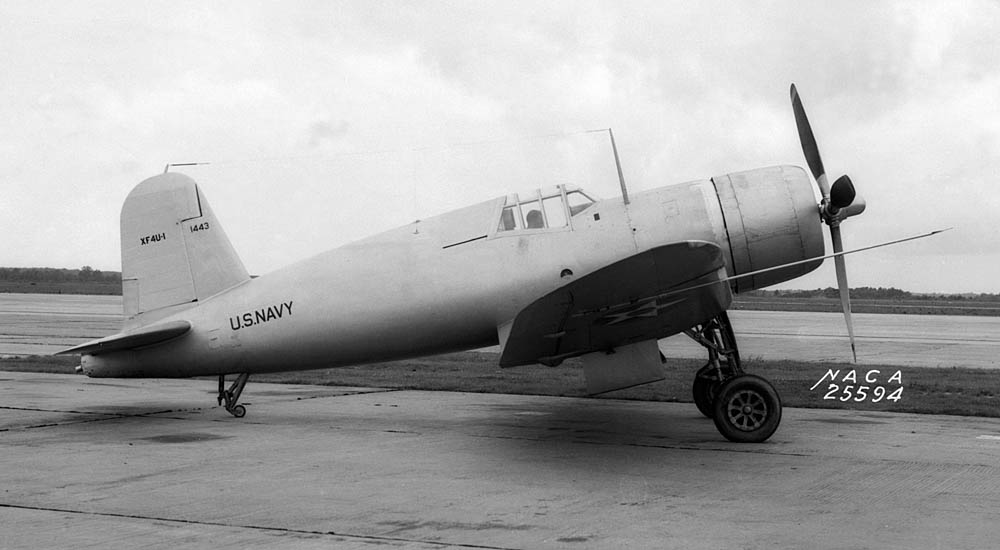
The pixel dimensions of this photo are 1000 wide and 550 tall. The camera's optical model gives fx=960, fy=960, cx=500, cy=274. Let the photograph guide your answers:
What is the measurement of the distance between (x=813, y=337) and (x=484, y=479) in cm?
2049

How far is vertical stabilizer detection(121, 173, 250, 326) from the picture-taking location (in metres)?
11.1

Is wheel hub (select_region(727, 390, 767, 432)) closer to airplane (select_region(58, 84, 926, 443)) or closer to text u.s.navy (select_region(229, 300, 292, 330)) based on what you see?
airplane (select_region(58, 84, 926, 443))

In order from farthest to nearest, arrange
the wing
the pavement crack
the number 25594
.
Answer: the number 25594
the wing
the pavement crack

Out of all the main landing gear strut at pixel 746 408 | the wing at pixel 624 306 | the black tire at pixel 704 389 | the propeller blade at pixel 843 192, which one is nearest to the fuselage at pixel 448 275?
the propeller blade at pixel 843 192

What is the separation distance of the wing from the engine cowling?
0.88 metres

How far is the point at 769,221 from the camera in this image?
9867 millimetres

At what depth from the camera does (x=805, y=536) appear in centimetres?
573

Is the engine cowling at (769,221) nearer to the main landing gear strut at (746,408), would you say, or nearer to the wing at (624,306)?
the main landing gear strut at (746,408)

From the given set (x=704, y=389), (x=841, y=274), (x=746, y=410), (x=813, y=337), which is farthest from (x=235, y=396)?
(x=813, y=337)

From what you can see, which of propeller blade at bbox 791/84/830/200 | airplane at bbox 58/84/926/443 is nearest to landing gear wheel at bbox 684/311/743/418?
airplane at bbox 58/84/926/443

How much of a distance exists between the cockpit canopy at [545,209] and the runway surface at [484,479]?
223cm

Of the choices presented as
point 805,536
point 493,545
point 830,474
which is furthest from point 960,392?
point 493,545

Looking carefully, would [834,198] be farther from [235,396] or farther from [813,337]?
[813,337]

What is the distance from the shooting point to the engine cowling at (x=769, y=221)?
32.4 ft
